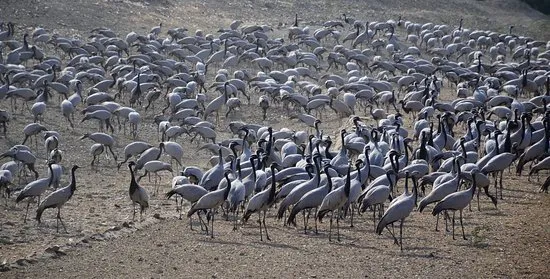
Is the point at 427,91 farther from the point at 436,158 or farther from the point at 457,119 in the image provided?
the point at 436,158

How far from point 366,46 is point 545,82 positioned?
9921 mm

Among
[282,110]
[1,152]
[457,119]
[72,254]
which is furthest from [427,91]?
[72,254]

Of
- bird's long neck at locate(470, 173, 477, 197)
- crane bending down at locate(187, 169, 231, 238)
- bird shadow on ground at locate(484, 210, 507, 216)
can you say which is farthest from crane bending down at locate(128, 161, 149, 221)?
bird shadow on ground at locate(484, 210, 507, 216)

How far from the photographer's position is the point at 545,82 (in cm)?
2931

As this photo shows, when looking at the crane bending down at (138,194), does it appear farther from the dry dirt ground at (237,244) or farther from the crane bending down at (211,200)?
the crane bending down at (211,200)

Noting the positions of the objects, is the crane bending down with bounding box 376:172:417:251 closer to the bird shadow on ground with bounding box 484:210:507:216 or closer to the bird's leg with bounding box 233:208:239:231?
the bird's leg with bounding box 233:208:239:231

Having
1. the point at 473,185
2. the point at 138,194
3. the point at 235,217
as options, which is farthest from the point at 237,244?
the point at 473,185

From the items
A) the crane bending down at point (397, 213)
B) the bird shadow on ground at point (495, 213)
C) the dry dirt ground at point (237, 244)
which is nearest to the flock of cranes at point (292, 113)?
the crane bending down at point (397, 213)

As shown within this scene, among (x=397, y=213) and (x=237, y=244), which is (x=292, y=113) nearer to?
(x=237, y=244)

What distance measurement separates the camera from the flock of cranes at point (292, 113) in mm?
15766

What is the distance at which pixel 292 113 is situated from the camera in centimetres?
2623

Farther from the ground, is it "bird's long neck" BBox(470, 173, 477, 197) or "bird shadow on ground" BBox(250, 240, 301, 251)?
"bird's long neck" BBox(470, 173, 477, 197)

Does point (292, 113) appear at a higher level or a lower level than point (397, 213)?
higher

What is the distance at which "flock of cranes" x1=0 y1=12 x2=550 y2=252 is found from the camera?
51.7 ft
